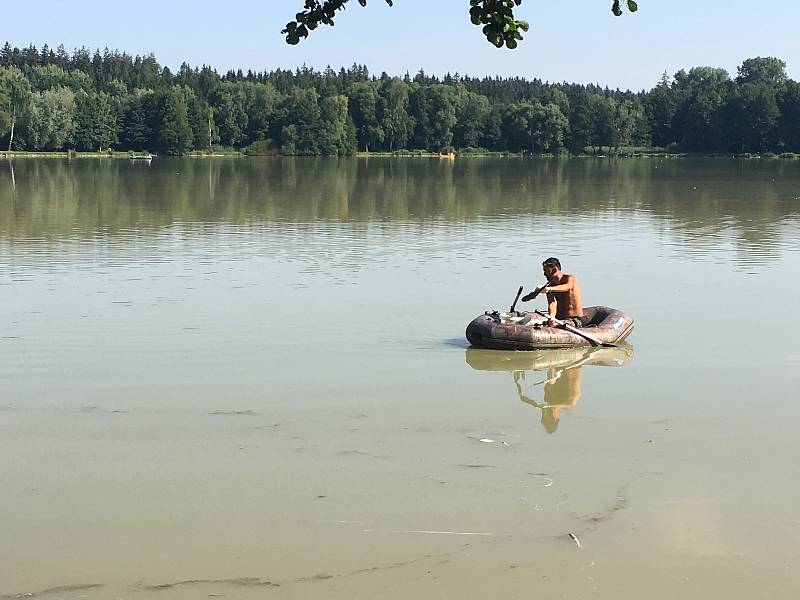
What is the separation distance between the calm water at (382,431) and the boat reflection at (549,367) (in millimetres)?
53

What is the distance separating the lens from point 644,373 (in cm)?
1395

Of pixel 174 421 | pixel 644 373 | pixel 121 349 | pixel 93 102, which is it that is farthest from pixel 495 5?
pixel 93 102

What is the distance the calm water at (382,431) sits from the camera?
25.8 ft

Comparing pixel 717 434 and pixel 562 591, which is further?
pixel 717 434

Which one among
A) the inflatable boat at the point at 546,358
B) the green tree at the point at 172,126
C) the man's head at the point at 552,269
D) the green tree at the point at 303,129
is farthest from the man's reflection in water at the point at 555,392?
the green tree at the point at 303,129

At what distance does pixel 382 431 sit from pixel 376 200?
33.5 meters

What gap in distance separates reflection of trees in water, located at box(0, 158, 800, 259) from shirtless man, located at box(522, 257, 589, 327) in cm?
1152

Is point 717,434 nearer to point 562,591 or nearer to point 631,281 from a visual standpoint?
point 562,591

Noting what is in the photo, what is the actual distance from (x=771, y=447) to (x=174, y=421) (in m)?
6.04

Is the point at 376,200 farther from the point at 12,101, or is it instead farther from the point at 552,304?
the point at 12,101

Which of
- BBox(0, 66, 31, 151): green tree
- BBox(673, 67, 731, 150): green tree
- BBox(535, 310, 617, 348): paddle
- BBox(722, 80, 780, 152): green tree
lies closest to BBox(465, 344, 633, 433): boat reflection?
BBox(535, 310, 617, 348): paddle

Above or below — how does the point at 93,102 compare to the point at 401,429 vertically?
above

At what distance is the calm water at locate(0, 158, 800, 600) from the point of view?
7871 mm

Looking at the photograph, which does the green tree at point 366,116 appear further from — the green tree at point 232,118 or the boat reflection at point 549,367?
the boat reflection at point 549,367
